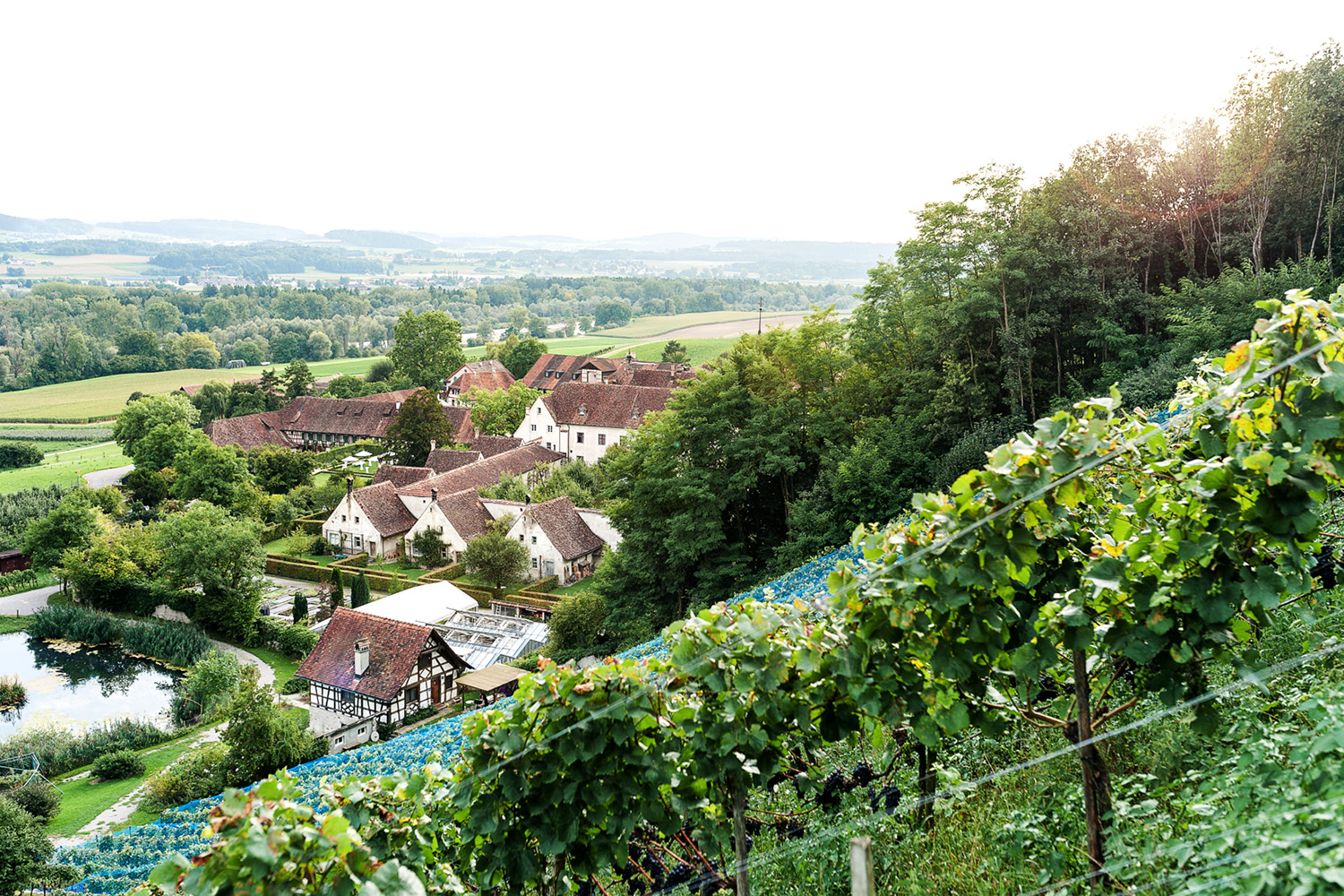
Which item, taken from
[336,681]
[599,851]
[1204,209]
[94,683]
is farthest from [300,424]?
[599,851]

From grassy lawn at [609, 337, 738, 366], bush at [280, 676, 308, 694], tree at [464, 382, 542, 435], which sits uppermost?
grassy lawn at [609, 337, 738, 366]

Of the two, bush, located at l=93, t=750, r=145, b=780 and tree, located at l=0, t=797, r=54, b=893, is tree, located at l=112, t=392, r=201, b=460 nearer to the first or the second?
bush, located at l=93, t=750, r=145, b=780

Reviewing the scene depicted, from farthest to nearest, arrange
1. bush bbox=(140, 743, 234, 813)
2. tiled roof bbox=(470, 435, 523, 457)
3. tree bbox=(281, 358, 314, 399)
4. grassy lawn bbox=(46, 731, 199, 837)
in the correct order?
tree bbox=(281, 358, 314, 399) < tiled roof bbox=(470, 435, 523, 457) < grassy lawn bbox=(46, 731, 199, 837) < bush bbox=(140, 743, 234, 813)

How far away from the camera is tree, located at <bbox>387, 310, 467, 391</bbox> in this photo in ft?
272

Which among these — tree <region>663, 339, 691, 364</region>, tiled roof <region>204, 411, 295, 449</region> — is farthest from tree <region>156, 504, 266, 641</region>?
tree <region>663, 339, 691, 364</region>

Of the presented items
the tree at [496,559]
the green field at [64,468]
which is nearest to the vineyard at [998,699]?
the tree at [496,559]

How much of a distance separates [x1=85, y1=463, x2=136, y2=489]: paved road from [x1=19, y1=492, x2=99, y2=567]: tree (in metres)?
19.0

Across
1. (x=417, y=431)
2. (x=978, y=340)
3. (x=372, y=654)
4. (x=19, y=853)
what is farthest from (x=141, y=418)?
(x=978, y=340)

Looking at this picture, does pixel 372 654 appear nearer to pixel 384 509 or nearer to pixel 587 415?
pixel 384 509

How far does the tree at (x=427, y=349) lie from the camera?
272ft

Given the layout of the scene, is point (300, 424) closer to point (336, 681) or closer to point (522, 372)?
point (522, 372)

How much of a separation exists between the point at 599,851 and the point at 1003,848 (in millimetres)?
2476

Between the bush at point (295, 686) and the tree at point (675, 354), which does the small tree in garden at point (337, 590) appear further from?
the tree at point (675, 354)

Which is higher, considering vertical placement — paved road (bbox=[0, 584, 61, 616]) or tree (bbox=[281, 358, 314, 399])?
tree (bbox=[281, 358, 314, 399])
